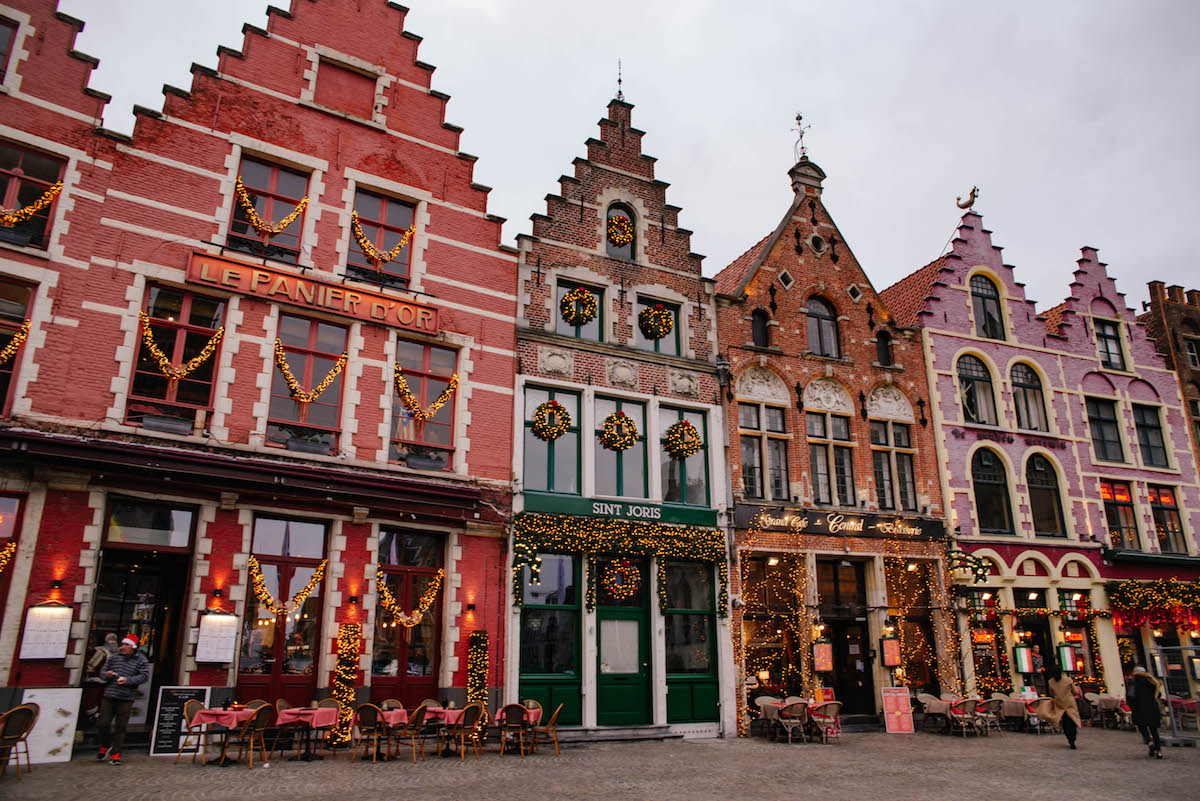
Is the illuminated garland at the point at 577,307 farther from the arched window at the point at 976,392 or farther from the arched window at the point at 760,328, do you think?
the arched window at the point at 976,392

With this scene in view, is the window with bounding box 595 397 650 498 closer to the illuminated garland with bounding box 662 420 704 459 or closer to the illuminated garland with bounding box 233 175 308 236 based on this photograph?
the illuminated garland with bounding box 662 420 704 459

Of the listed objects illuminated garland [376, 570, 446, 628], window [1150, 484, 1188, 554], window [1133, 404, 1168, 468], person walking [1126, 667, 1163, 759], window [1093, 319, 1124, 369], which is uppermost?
window [1093, 319, 1124, 369]

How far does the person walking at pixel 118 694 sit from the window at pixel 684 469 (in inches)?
394

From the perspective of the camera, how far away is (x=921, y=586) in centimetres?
1964

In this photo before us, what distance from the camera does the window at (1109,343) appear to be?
965 inches

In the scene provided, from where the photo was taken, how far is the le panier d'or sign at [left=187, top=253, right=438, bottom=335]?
1365 cm

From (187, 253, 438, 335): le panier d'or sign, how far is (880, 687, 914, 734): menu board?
1222 centimetres

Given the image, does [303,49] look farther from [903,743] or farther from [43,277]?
[903,743]

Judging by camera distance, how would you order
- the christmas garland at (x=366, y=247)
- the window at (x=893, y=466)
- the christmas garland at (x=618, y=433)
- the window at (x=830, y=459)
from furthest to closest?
1. the window at (x=893, y=466)
2. the window at (x=830, y=459)
3. the christmas garland at (x=618, y=433)
4. the christmas garland at (x=366, y=247)

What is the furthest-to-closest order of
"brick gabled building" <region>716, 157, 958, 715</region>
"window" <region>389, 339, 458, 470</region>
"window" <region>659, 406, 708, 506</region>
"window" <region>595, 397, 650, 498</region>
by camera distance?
"brick gabled building" <region>716, 157, 958, 715</region> → "window" <region>659, 406, 708, 506</region> → "window" <region>595, 397, 650, 498</region> → "window" <region>389, 339, 458, 470</region>

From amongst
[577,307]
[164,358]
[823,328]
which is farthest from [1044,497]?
[164,358]

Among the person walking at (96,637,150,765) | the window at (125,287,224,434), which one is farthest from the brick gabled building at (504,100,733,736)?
the person walking at (96,637,150,765)

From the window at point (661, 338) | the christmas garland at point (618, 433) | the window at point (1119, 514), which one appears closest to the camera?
the christmas garland at point (618, 433)

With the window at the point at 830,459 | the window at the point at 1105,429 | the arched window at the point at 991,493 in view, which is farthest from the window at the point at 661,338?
the window at the point at 1105,429
